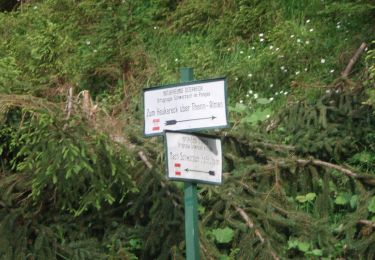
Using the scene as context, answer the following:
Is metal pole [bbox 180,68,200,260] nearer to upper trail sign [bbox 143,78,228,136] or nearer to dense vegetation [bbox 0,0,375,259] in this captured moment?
upper trail sign [bbox 143,78,228,136]

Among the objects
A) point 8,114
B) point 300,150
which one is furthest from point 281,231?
point 8,114

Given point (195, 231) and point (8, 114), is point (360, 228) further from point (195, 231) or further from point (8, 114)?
point (8, 114)

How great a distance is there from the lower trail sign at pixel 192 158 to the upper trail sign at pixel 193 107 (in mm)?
100

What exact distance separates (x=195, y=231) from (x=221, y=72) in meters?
4.41

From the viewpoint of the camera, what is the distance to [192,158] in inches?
181

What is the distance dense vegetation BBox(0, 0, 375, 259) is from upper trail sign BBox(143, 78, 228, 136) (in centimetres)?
79

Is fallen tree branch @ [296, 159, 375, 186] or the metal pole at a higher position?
fallen tree branch @ [296, 159, 375, 186]

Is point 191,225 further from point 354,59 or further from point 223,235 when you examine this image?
point 354,59

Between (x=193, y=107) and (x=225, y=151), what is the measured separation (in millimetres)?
1941

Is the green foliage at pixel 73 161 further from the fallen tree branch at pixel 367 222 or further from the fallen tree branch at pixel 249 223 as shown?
the fallen tree branch at pixel 367 222

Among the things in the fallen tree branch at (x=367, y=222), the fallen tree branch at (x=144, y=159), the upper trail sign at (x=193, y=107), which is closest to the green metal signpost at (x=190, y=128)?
the upper trail sign at (x=193, y=107)

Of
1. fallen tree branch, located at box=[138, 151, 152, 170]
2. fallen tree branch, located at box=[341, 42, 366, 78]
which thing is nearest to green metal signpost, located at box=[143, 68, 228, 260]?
fallen tree branch, located at box=[138, 151, 152, 170]

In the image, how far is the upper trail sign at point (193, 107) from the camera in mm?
4660

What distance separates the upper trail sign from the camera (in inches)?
183
